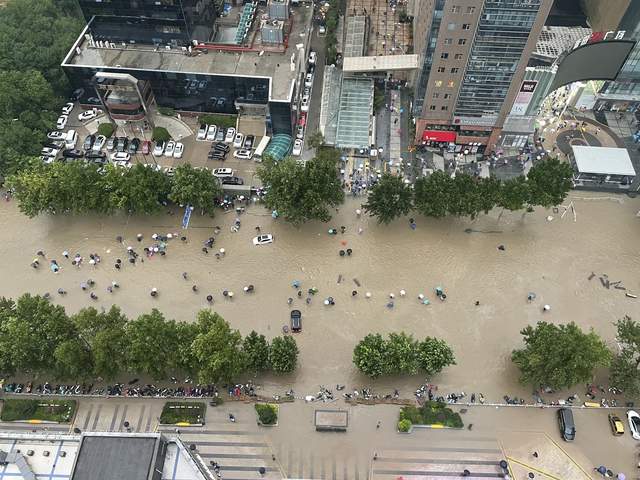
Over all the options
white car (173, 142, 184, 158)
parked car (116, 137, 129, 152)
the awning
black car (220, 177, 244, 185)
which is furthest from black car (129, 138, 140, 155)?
the awning

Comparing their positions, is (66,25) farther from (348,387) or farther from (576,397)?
(576,397)

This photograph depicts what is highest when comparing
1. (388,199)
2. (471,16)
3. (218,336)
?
(471,16)

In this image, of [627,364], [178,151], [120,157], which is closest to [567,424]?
[627,364]

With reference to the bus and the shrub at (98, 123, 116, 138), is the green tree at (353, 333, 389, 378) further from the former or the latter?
the shrub at (98, 123, 116, 138)

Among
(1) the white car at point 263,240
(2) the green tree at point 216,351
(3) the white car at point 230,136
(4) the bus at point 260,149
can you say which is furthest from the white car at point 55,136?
A: (2) the green tree at point 216,351

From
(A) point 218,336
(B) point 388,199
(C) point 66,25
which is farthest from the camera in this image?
(C) point 66,25

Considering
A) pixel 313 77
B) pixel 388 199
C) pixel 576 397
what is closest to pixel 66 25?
pixel 313 77

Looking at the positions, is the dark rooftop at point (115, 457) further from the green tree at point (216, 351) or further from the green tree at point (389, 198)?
the green tree at point (389, 198)

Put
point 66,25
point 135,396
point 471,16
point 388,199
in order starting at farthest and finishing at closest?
point 66,25, point 388,199, point 471,16, point 135,396
